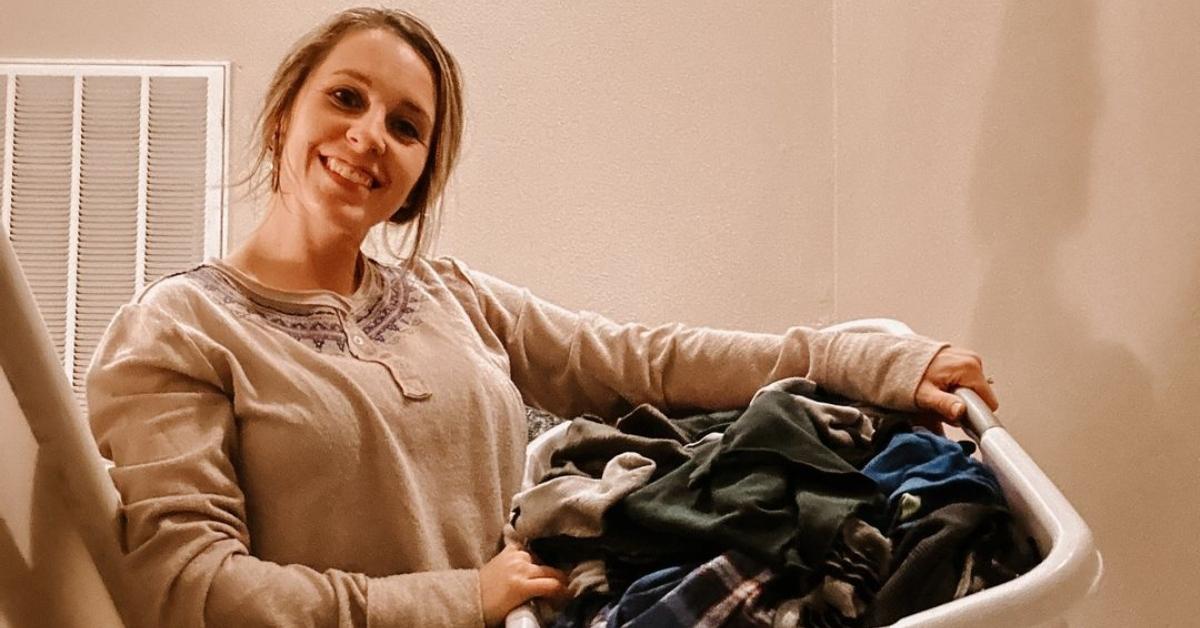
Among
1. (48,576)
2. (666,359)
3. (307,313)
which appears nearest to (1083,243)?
(666,359)

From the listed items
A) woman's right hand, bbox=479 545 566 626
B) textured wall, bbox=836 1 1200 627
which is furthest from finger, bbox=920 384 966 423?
woman's right hand, bbox=479 545 566 626

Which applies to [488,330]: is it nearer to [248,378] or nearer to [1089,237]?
[248,378]

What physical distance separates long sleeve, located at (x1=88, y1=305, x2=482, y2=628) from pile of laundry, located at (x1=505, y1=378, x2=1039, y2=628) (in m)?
0.13

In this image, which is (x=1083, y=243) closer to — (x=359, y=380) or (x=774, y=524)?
(x=774, y=524)

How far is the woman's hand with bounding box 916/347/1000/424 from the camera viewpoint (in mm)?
957

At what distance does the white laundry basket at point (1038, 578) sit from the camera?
644mm

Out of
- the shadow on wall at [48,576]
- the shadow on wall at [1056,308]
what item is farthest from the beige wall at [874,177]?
the shadow on wall at [48,576]

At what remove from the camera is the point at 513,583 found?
33.7 inches

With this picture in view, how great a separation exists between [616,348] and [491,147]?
787mm

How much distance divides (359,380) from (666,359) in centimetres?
32

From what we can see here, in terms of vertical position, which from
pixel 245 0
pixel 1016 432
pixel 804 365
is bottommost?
pixel 1016 432

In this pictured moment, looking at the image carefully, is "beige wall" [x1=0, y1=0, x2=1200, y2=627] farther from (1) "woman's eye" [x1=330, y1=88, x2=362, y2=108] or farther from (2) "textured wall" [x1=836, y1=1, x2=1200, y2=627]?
(1) "woman's eye" [x1=330, y1=88, x2=362, y2=108]

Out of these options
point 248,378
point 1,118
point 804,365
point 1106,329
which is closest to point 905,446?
point 804,365

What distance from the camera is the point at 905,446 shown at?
2.80 feet
